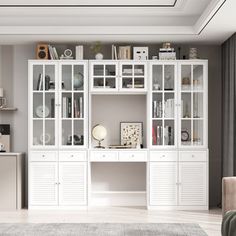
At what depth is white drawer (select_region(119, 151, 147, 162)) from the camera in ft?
22.8

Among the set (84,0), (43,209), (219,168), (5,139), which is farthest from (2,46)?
(219,168)

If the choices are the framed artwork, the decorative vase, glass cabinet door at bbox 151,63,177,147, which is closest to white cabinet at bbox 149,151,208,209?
glass cabinet door at bbox 151,63,177,147

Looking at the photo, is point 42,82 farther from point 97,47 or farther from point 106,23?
point 106,23

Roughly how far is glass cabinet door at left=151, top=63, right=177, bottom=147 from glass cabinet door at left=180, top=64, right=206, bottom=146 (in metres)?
0.12

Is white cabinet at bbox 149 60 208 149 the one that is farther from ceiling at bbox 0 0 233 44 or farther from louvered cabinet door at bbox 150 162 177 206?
ceiling at bbox 0 0 233 44

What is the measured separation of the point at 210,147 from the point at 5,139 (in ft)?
9.46

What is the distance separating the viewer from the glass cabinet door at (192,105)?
696 cm

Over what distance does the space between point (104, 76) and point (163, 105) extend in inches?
34.6

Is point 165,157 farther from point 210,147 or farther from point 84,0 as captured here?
point 84,0

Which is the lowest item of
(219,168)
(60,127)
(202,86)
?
(219,168)

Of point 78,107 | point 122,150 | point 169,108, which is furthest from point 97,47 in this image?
point 122,150

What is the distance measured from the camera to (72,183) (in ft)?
22.7

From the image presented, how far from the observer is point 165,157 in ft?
22.7

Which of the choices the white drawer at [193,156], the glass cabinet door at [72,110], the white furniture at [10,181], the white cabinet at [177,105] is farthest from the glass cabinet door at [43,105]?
the white drawer at [193,156]
